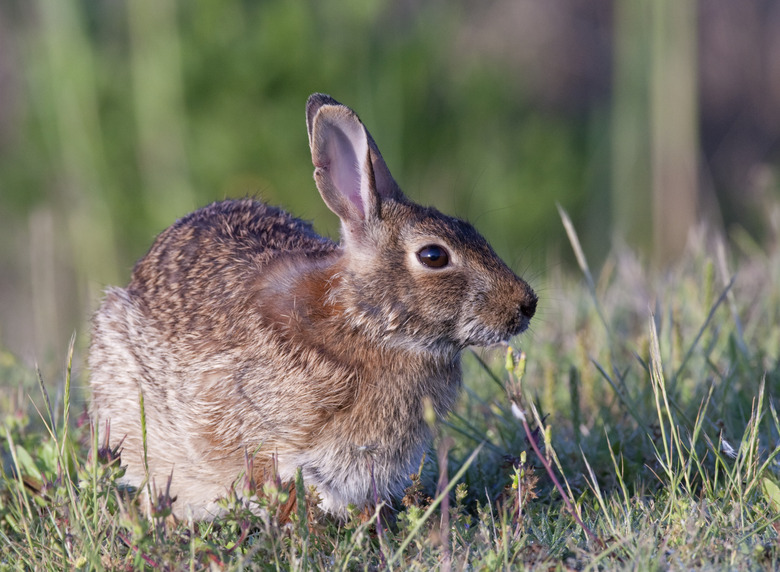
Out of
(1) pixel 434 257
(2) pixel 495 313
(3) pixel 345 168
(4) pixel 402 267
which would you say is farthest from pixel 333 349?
(3) pixel 345 168

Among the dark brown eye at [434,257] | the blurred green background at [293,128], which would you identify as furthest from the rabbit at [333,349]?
the blurred green background at [293,128]

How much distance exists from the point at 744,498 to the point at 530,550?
73cm

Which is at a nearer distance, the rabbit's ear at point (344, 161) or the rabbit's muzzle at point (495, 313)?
the rabbit's muzzle at point (495, 313)

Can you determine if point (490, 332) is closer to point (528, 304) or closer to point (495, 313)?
point (495, 313)

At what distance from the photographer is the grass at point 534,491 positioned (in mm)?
2680

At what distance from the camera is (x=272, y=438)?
3299 mm

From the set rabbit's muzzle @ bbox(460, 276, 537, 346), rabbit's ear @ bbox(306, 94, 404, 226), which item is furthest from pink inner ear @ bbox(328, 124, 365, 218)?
rabbit's muzzle @ bbox(460, 276, 537, 346)

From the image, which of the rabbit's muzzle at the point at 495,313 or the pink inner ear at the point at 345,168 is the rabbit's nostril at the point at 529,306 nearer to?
the rabbit's muzzle at the point at 495,313

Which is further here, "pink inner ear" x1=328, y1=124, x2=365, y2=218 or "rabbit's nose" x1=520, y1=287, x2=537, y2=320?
"pink inner ear" x1=328, y1=124, x2=365, y2=218

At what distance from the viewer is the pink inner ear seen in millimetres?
3541

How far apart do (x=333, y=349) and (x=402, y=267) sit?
391 mm

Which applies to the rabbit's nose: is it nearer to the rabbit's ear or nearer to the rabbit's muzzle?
the rabbit's muzzle

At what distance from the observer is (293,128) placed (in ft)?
41.1

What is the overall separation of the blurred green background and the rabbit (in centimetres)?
667
